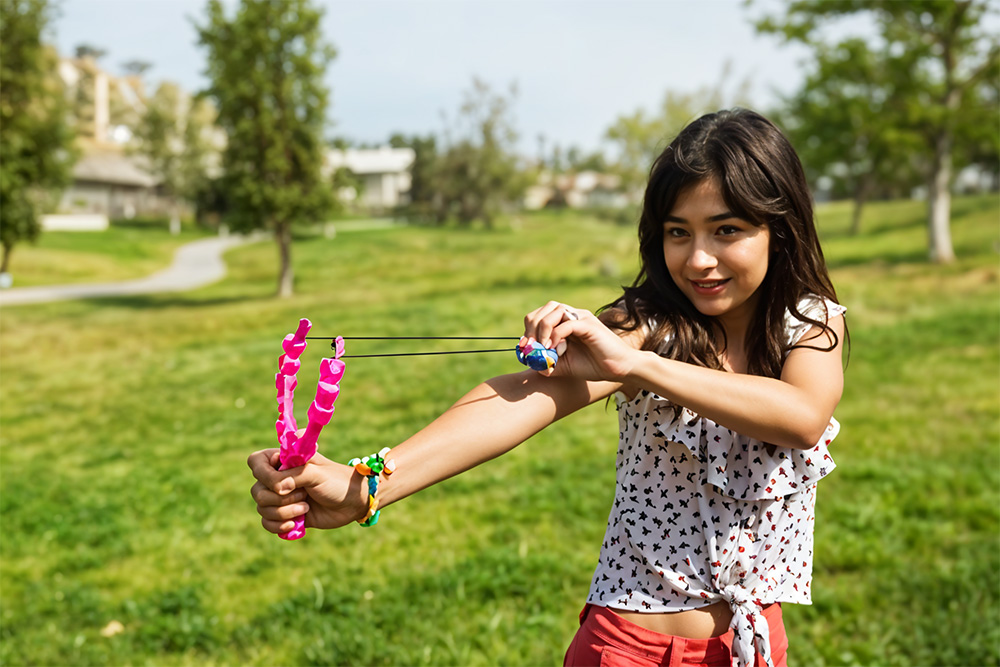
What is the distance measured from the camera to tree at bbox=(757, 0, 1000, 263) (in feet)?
63.5

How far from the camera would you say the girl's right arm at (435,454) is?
62.9 inches

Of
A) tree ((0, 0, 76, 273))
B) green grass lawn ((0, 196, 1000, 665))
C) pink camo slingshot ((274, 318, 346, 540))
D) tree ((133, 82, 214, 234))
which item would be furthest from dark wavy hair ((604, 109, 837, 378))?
tree ((133, 82, 214, 234))

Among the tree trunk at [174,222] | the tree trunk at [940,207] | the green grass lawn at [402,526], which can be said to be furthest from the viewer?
the tree trunk at [174,222]

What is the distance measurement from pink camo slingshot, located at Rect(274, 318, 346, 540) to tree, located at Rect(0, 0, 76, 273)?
18288mm

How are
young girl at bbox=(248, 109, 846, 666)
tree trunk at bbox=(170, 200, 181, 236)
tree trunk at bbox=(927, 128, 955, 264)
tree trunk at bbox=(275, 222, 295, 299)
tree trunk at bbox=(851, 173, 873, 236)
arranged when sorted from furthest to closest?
tree trunk at bbox=(170, 200, 181, 236)
tree trunk at bbox=(851, 173, 873, 236)
tree trunk at bbox=(275, 222, 295, 299)
tree trunk at bbox=(927, 128, 955, 264)
young girl at bbox=(248, 109, 846, 666)

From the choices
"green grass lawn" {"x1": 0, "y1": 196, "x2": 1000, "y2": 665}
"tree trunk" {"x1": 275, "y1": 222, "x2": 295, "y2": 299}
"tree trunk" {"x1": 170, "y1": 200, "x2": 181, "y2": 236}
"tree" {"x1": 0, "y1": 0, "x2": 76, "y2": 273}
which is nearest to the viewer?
"green grass lawn" {"x1": 0, "y1": 196, "x2": 1000, "y2": 665}

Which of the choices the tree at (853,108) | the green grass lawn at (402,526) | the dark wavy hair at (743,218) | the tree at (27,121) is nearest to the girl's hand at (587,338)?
the dark wavy hair at (743,218)

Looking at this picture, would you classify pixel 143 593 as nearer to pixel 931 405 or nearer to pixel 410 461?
pixel 410 461

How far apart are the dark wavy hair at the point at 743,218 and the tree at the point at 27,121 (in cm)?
1826

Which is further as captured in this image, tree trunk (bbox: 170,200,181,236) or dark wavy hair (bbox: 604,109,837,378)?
tree trunk (bbox: 170,200,181,236)

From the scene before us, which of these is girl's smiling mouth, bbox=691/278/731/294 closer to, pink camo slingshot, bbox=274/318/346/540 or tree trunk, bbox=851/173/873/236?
pink camo slingshot, bbox=274/318/346/540

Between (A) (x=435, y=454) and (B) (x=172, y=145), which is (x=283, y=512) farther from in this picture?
(B) (x=172, y=145)

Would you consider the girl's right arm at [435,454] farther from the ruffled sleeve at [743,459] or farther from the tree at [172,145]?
the tree at [172,145]

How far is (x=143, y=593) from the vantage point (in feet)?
15.5
